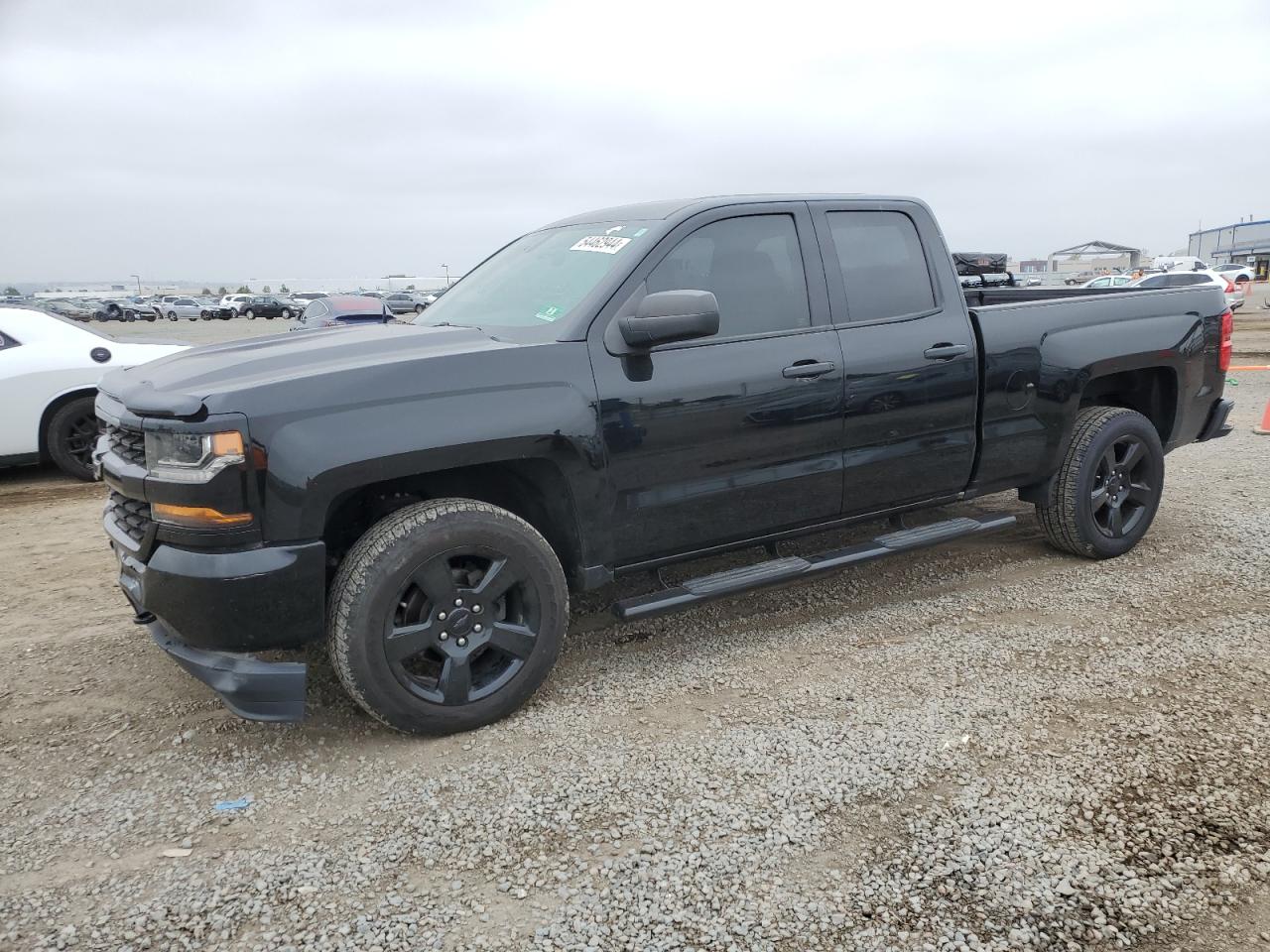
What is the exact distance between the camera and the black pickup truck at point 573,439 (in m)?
2.91

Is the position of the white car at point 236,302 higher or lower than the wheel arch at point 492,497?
higher

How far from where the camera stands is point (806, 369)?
376cm

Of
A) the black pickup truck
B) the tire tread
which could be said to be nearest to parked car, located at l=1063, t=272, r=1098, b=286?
the tire tread

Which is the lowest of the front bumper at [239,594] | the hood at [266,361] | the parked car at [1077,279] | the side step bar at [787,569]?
the side step bar at [787,569]

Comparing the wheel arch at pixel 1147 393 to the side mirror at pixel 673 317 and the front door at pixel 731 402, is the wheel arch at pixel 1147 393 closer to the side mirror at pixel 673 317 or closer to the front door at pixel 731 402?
the front door at pixel 731 402

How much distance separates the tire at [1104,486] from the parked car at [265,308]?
187 feet

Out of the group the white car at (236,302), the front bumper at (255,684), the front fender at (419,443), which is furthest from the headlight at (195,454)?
the white car at (236,302)

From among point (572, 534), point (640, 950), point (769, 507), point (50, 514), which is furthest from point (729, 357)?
point (50, 514)

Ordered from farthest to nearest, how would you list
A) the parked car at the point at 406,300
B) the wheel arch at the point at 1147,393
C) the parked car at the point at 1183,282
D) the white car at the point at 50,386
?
1. the parked car at the point at 406,300
2. the white car at the point at 50,386
3. the parked car at the point at 1183,282
4. the wheel arch at the point at 1147,393

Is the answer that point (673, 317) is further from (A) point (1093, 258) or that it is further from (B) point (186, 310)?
(A) point (1093, 258)

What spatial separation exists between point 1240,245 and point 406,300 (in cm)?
6935

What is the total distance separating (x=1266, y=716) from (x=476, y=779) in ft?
8.94

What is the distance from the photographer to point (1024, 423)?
14.6ft

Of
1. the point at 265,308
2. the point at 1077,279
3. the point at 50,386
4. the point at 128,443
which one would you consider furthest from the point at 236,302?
the point at 128,443
